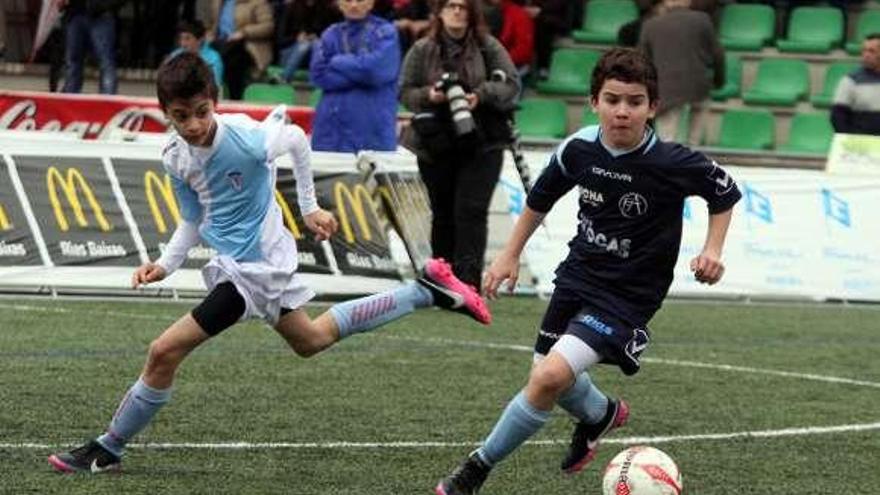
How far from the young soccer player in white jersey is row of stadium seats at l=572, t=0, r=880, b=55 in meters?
15.6

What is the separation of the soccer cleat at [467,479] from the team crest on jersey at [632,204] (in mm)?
1012

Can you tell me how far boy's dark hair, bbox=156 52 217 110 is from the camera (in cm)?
801

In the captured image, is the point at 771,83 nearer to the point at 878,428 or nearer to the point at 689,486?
the point at 878,428

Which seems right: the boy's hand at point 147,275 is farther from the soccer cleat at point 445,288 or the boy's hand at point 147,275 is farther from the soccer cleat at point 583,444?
the soccer cleat at point 583,444

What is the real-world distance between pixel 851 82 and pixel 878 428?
31.9ft

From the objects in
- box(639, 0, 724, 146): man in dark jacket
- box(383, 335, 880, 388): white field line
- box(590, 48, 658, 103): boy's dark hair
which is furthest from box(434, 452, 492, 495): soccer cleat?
box(639, 0, 724, 146): man in dark jacket

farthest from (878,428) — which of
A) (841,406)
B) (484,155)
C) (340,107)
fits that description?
(340,107)

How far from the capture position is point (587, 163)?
7992mm

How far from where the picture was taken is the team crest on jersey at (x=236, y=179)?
8.45 meters

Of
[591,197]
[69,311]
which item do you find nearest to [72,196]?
[69,311]

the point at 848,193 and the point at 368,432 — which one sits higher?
the point at 368,432

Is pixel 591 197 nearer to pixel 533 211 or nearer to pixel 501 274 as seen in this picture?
pixel 533 211

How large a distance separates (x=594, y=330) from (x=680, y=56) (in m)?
12.3

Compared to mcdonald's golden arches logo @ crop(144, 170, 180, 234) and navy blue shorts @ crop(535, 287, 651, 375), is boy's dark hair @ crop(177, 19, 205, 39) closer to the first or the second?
mcdonald's golden arches logo @ crop(144, 170, 180, 234)
